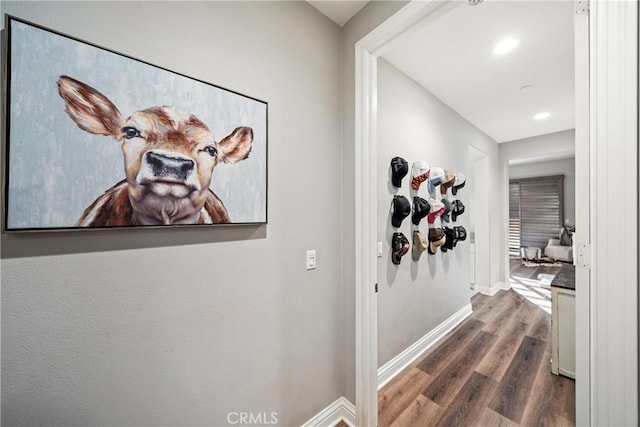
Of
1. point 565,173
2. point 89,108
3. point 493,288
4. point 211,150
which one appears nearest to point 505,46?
point 211,150

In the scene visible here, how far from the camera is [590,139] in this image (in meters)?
0.73

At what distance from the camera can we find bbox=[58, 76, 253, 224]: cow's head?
0.77 m

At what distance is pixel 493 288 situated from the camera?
3922 mm

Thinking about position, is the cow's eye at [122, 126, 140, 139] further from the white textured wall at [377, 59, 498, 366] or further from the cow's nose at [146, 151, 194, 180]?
the white textured wall at [377, 59, 498, 366]

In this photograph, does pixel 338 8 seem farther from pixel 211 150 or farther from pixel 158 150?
pixel 158 150

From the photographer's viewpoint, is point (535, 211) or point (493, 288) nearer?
point (493, 288)

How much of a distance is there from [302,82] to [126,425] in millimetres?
1698

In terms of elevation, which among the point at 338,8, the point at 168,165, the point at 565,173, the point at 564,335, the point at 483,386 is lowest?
the point at 483,386

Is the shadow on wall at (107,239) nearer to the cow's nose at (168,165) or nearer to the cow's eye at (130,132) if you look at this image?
the cow's nose at (168,165)

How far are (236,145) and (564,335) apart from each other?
287cm

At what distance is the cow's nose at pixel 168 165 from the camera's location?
0.88m

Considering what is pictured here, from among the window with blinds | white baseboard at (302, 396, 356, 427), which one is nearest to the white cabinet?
white baseboard at (302, 396, 356, 427)

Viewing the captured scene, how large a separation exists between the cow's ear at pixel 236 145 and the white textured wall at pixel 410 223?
1116 mm

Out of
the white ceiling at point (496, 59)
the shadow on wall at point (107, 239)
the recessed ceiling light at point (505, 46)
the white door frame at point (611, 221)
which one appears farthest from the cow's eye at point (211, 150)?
the recessed ceiling light at point (505, 46)
